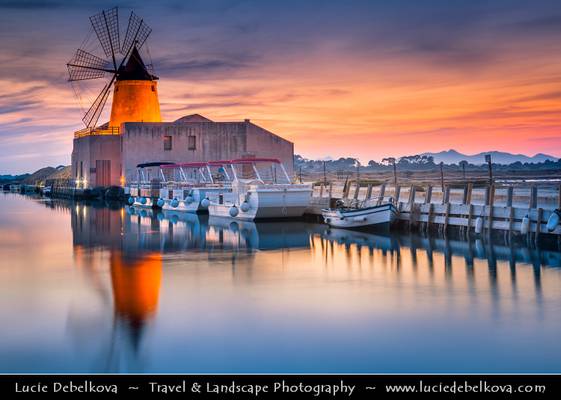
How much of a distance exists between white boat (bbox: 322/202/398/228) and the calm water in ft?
9.71

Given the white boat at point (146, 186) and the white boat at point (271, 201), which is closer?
the white boat at point (271, 201)

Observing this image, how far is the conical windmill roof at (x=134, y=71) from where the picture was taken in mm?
54062

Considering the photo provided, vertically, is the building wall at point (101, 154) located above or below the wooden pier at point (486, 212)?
above

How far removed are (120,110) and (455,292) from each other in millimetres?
44755

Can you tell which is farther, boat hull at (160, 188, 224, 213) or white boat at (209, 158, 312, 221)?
boat hull at (160, 188, 224, 213)

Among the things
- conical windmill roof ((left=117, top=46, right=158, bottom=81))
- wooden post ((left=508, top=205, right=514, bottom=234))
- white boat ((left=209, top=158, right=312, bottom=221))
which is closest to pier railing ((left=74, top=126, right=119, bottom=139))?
conical windmill roof ((left=117, top=46, right=158, bottom=81))

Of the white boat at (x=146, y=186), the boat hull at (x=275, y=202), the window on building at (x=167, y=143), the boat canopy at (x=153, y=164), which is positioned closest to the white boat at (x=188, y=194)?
the white boat at (x=146, y=186)

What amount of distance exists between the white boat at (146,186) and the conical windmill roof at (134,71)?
10123 mm

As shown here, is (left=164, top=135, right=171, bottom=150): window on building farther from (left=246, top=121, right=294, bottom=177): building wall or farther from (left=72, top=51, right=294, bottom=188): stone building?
(left=246, top=121, right=294, bottom=177): building wall

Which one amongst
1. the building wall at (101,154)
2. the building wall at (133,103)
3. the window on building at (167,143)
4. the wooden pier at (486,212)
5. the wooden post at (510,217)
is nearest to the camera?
the wooden pier at (486,212)

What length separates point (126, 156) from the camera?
47.3 meters

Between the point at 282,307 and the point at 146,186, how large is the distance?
110 ft

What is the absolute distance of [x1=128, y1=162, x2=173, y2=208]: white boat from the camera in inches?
1601

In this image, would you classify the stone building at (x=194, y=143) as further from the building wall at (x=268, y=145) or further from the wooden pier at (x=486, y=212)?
the wooden pier at (x=486, y=212)
